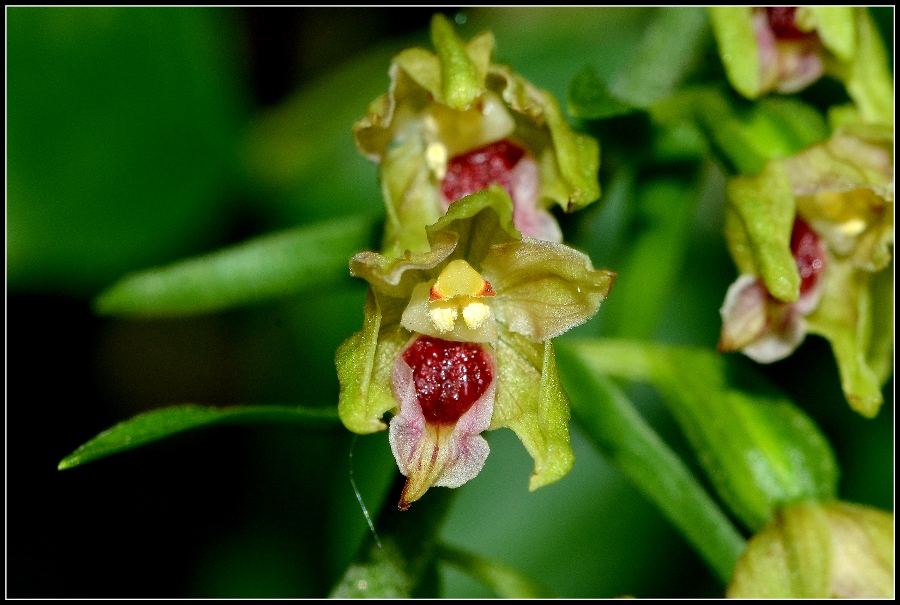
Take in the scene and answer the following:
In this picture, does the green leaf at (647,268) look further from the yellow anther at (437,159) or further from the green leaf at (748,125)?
the yellow anther at (437,159)

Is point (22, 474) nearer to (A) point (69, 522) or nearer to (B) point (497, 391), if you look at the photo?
(A) point (69, 522)

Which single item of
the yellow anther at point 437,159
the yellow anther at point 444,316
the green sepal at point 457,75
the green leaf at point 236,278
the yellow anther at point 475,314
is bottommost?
the green leaf at point 236,278

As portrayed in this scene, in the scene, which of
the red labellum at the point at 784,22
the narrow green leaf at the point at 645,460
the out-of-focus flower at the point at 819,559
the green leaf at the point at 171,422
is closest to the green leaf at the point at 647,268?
the narrow green leaf at the point at 645,460

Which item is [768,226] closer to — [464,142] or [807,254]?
[807,254]

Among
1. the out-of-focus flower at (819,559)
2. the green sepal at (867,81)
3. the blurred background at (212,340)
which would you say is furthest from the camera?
the blurred background at (212,340)

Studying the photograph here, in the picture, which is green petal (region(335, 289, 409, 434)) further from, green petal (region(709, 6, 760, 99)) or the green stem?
green petal (region(709, 6, 760, 99))

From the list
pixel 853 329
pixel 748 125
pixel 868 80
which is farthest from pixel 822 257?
pixel 868 80

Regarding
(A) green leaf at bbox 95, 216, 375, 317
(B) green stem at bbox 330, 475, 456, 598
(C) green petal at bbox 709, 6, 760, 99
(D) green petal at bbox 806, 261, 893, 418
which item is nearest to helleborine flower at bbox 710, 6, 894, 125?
(C) green petal at bbox 709, 6, 760, 99
